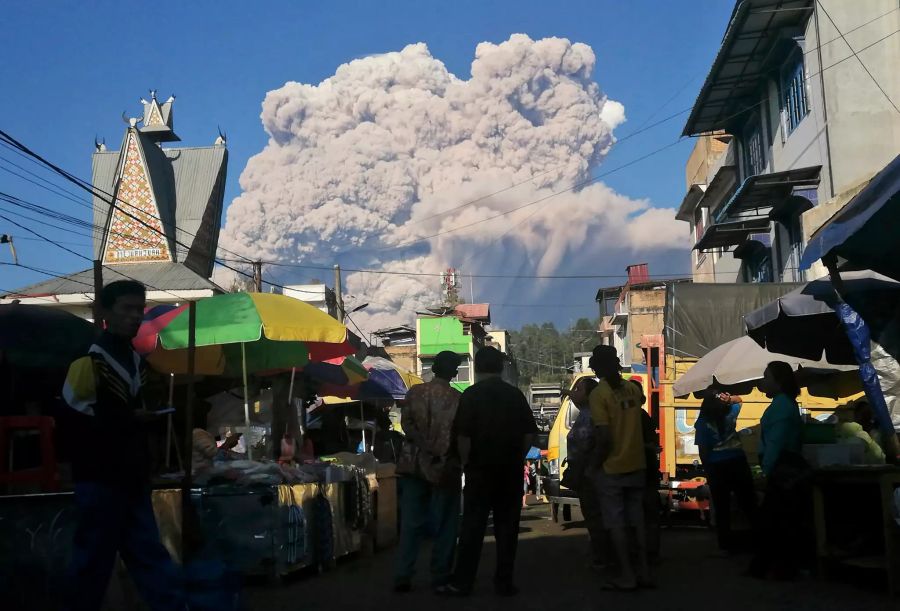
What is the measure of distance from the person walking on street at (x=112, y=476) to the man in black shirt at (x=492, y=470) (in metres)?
2.84

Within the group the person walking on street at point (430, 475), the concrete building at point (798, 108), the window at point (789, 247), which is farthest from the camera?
the window at point (789, 247)

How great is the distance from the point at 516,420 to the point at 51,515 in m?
3.30

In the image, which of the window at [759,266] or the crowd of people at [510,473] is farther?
the window at [759,266]

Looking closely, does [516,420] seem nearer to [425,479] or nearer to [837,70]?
[425,479]

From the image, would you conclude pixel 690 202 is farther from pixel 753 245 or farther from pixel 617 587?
pixel 617 587

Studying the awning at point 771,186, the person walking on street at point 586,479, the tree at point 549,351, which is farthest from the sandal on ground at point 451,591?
the tree at point 549,351

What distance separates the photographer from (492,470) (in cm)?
738

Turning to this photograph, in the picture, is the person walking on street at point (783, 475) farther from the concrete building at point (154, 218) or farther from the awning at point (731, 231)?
the concrete building at point (154, 218)

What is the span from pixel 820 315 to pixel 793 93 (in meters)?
14.9

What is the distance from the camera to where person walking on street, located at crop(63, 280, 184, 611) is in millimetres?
4773

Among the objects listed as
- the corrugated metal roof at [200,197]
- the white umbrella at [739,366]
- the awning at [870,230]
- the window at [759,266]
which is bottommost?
the white umbrella at [739,366]

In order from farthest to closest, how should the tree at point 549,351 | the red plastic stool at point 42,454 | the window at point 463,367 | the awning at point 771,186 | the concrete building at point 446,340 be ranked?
the tree at point 549,351 → the concrete building at point 446,340 → the window at point 463,367 → the awning at point 771,186 → the red plastic stool at point 42,454

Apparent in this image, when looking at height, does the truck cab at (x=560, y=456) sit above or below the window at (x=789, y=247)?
below

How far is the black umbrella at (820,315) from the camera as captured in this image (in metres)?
8.08
